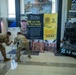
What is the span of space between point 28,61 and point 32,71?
631mm

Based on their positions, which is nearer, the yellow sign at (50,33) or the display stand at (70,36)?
the display stand at (70,36)

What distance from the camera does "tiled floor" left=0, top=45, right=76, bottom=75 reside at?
3.07 m

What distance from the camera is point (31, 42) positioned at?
482 cm

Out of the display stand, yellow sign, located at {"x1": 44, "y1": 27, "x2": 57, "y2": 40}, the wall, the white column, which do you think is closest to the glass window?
the wall

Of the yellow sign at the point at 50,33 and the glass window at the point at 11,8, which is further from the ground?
the glass window at the point at 11,8

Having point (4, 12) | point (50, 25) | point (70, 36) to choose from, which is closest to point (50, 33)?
point (50, 25)

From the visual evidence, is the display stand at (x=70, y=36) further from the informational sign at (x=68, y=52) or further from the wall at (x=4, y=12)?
the wall at (x=4, y=12)

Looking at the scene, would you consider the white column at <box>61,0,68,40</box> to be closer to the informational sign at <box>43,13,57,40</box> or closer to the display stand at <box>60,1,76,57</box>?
the display stand at <box>60,1,76,57</box>

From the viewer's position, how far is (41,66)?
3.41 meters

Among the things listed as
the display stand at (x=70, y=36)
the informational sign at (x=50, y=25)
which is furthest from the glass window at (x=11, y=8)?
the display stand at (x=70, y=36)

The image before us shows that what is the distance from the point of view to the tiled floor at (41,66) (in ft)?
10.1

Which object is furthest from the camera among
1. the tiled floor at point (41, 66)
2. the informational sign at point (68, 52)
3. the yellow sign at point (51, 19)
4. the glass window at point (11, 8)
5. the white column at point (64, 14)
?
the glass window at point (11, 8)

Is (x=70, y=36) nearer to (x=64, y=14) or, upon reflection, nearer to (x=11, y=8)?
(x=64, y=14)

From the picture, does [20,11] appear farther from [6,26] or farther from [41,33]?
[41,33]
